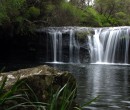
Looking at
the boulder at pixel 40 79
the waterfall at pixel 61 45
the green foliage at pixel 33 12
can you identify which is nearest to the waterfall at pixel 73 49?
the waterfall at pixel 61 45

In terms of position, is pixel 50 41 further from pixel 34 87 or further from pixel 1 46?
pixel 34 87

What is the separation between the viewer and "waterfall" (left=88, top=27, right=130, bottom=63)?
34.7 meters

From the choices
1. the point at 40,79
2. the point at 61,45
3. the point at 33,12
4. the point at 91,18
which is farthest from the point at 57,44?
the point at 40,79

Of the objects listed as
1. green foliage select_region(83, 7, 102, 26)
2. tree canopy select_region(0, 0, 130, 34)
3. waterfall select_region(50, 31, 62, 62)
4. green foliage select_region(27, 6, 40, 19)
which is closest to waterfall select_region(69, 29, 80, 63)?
waterfall select_region(50, 31, 62, 62)

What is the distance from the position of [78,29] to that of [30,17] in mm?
4833

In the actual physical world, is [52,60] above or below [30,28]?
below

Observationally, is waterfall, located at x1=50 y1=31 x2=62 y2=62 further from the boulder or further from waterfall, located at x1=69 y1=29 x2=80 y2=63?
the boulder

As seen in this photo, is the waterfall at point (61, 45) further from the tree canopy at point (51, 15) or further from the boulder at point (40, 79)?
the boulder at point (40, 79)

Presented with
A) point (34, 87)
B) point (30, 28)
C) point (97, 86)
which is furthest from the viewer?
point (30, 28)

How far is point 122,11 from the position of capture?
56250mm

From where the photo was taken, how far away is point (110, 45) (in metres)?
35.5

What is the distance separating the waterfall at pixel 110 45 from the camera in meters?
34.7

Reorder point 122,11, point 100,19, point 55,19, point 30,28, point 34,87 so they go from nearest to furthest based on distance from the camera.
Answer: point 34,87 → point 30,28 → point 55,19 → point 100,19 → point 122,11

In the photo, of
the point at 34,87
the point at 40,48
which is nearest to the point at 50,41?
the point at 40,48
